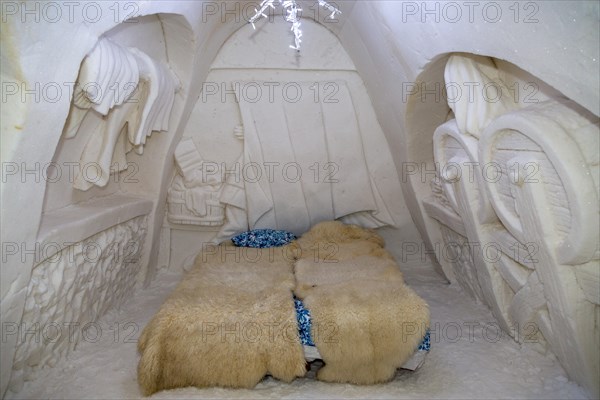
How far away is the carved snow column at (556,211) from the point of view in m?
1.81

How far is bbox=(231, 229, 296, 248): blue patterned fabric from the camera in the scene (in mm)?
3707

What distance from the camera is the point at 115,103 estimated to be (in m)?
2.38

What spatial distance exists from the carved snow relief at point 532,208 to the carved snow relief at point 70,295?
2103 millimetres

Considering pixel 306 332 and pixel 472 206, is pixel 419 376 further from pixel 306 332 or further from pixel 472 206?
pixel 472 206

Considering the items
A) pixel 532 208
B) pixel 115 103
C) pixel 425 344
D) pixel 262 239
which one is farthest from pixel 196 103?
pixel 532 208

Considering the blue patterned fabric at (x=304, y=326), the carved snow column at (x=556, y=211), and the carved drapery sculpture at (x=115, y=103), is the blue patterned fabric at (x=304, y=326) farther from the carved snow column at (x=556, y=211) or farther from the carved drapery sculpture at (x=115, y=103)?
the carved drapery sculpture at (x=115, y=103)

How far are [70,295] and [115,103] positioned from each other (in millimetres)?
1049

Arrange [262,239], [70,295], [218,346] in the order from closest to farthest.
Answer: [218,346], [70,295], [262,239]

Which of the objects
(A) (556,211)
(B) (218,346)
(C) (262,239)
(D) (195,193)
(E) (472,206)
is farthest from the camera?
(D) (195,193)

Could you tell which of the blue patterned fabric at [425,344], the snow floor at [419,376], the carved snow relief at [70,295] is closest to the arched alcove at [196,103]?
the carved snow relief at [70,295]

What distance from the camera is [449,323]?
3.12 meters

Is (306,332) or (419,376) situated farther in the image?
(419,376)

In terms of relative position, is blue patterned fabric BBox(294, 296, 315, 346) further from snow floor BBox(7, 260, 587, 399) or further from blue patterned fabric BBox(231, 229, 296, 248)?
blue patterned fabric BBox(231, 229, 296, 248)

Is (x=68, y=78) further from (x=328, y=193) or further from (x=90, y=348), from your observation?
(x=328, y=193)
